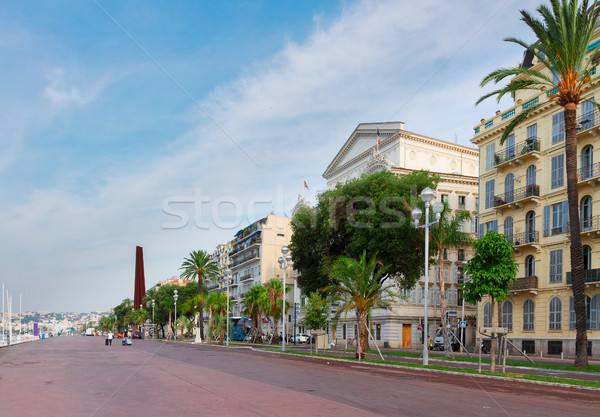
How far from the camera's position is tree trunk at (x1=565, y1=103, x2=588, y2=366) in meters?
26.5

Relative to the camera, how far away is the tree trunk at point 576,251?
26.5 meters

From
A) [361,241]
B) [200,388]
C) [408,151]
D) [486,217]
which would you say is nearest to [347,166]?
[408,151]

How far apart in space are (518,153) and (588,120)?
7356mm

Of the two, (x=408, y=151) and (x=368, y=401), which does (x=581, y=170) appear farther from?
(x=368, y=401)

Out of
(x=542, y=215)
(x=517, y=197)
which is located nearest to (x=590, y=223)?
(x=542, y=215)

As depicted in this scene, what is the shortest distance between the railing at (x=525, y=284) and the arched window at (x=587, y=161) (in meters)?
8.58

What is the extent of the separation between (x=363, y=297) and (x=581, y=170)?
1923 centimetres

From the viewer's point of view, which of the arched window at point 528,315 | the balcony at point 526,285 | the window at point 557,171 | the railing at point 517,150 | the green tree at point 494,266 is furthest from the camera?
the railing at point 517,150

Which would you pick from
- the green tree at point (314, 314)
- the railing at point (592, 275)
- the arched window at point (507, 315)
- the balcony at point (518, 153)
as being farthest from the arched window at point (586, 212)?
the green tree at point (314, 314)

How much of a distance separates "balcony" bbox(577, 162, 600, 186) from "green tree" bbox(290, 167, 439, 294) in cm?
985

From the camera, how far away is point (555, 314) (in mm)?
41438

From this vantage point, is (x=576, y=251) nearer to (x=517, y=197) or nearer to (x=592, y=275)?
(x=592, y=275)

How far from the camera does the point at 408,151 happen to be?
220ft

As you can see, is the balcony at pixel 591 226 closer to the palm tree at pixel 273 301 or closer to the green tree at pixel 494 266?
the green tree at pixel 494 266
